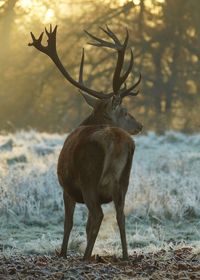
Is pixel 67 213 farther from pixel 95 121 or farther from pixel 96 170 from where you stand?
pixel 95 121

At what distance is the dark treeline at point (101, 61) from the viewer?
34.0 meters

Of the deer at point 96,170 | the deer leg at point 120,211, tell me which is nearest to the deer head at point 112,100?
the deer at point 96,170

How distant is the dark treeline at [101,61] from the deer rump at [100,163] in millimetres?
26328

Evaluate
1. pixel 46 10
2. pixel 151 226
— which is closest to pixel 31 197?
pixel 151 226

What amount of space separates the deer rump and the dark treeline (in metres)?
26.3

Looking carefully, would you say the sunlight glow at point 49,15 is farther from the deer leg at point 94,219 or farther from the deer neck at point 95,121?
the deer leg at point 94,219

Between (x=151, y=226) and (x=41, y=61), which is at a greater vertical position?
(x=41, y=61)

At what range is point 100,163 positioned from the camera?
22.6 ft

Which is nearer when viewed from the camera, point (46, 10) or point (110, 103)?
point (110, 103)

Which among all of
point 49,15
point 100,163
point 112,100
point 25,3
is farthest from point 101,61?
point 100,163

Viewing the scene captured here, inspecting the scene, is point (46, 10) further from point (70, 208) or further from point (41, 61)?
point (70, 208)

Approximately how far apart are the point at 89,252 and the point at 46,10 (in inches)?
1079

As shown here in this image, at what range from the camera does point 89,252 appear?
695 centimetres

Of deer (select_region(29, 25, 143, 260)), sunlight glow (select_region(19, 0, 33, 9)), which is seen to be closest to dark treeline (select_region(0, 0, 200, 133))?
sunlight glow (select_region(19, 0, 33, 9))
